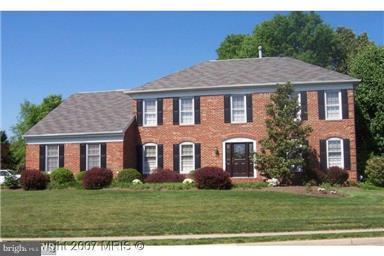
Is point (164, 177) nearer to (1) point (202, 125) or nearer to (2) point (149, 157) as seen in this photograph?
(2) point (149, 157)

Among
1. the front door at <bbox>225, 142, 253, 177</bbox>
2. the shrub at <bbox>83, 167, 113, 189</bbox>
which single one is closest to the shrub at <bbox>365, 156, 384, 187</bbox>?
the front door at <bbox>225, 142, 253, 177</bbox>

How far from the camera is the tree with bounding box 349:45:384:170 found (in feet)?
103

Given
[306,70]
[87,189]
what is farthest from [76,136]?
[306,70]

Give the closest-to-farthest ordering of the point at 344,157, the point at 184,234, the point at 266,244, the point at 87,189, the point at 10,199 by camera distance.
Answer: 1. the point at 266,244
2. the point at 184,234
3. the point at 10,199
4. the point at 87,189
5. the point at 344,157

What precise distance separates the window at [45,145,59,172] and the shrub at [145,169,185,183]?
20.2 feet

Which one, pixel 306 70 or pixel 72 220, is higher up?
pixel 306 70

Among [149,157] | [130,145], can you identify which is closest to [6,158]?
[130,145]

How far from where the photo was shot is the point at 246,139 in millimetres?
30094

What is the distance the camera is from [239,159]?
3011 cm

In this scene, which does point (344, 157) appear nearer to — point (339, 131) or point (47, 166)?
point (339, 131)

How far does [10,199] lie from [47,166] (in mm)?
10188

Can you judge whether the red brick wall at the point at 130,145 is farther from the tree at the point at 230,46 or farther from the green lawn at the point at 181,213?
the tree at the point at 230,46

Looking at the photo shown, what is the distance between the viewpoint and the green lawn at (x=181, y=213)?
45.9ft

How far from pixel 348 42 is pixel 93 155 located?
4101 cm
